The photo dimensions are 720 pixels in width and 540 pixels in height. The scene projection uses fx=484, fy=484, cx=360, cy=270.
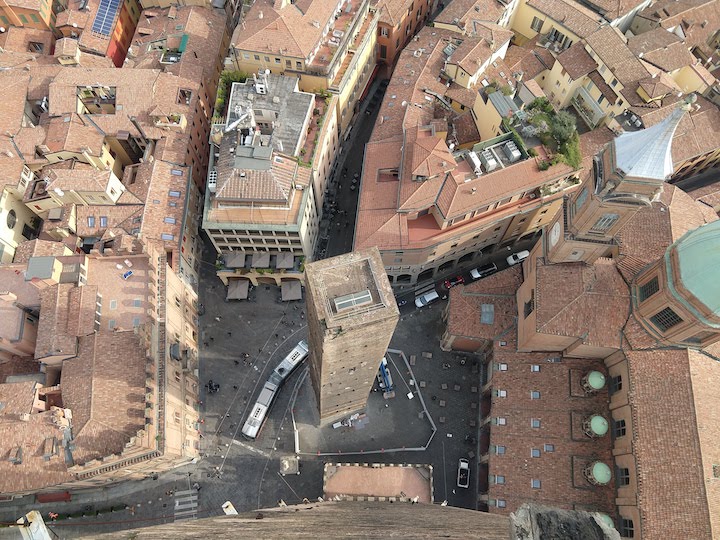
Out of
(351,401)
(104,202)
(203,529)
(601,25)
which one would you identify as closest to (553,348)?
(351,401)

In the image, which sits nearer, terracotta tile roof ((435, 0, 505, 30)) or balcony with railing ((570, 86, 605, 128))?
balcony with railing ((570, 86, 605, 128))

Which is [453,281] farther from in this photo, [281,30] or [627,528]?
[281,30]

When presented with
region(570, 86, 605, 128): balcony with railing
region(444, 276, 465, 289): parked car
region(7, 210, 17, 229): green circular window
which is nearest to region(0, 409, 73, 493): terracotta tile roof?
region(7, 210, 17, 229): green circular window

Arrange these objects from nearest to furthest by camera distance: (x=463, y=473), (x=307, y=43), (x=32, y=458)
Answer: (x=32, y=458) < (x=463, y=473) < (x=307, y=43)

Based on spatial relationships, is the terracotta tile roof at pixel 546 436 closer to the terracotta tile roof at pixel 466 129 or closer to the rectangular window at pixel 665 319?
the rectangular window at pixel 665 319

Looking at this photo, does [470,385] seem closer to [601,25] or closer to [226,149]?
[226,149]

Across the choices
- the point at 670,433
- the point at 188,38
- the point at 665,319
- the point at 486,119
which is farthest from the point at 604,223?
the point at 188,38

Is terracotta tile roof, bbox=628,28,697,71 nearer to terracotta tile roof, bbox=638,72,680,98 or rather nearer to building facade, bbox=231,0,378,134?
terracotta tile roof, bbox=638,72,680,98
